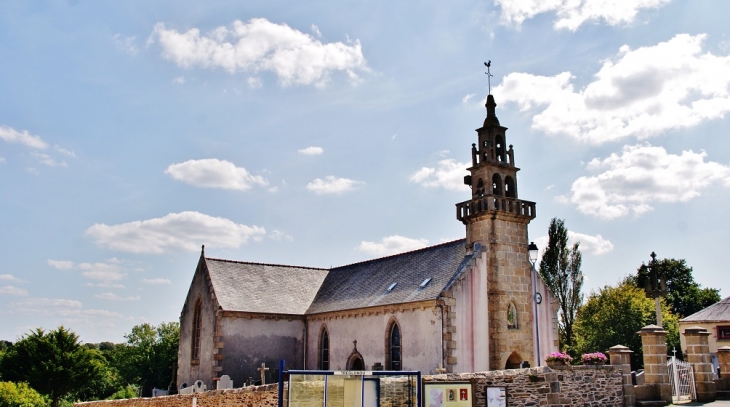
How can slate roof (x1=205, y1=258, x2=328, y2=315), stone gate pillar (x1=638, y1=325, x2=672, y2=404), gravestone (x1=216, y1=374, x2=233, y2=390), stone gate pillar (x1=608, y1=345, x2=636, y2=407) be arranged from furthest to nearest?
slate roof (x1=205, y1=258, x2=328, y2=315)
gravestone (x1=216, y1=374, x2=233, y2=390)
stone gate pillar (x1=638, y1=325, x2=672, y2=404)
stone gate pillar (x1=608, y1=345, x2=636, y2=407)

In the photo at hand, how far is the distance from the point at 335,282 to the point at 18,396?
68.3 feet

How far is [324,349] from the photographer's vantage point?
34938 mm

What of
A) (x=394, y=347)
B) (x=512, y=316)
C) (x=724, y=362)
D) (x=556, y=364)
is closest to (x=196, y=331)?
(x=394, y=347)

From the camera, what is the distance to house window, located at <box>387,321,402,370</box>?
29.5 m

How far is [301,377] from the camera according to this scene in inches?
587

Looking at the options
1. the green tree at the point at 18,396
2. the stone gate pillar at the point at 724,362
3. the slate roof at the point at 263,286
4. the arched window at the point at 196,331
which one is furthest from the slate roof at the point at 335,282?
the green tree at the point at 18,396

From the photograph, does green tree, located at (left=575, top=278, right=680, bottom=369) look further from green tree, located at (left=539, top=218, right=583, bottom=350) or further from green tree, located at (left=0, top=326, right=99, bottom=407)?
green tree, located at (left=0, top=326, right=99, bottom=407)

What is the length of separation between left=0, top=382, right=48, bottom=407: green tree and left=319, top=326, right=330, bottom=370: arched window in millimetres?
19250

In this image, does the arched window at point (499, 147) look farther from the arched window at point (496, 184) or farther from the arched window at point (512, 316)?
the arched window at point (512, 316)

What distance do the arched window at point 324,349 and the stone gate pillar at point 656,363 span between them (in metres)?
18.0

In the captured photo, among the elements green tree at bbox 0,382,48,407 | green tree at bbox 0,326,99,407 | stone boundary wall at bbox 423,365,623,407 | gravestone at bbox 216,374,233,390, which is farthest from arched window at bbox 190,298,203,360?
stone boundary wall at bbox 423,365,623,407

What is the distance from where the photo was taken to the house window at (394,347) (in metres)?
29.5

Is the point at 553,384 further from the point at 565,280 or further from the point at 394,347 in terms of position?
the point at 565,280

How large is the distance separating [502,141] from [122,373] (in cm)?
5222
